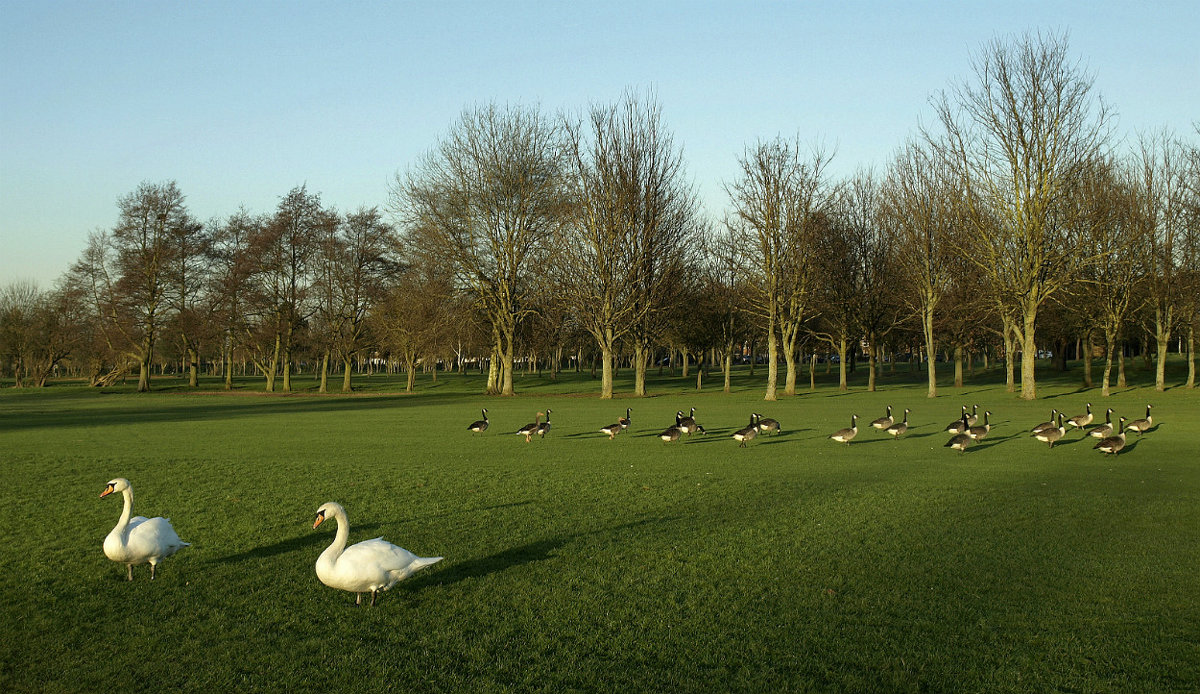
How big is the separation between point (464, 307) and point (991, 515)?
50.3 meters

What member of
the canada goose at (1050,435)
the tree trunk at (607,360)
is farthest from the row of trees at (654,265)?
the canada goose at (1050,435)

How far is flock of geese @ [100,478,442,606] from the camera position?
818cm

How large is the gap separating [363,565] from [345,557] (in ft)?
0.81

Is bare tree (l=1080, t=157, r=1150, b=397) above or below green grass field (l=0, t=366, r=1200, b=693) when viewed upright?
above

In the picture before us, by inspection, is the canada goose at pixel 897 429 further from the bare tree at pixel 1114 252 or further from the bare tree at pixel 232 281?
the bare tree at pixel 232 281

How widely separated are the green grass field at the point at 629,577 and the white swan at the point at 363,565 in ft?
1.12

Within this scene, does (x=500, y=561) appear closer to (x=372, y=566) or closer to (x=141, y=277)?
(x=372, y=566)

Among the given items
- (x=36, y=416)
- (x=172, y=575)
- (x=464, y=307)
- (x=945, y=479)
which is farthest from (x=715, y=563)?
(x=464, y=307)

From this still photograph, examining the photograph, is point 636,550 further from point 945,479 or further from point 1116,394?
point 1116,394

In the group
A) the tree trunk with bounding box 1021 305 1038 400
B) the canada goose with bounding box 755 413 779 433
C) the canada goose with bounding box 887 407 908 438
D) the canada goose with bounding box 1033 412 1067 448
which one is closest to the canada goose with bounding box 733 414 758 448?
the canada goose with bounding box 755 413 779 433

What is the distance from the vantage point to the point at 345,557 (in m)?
8.25

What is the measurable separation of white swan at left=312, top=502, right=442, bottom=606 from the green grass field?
1.12 feet

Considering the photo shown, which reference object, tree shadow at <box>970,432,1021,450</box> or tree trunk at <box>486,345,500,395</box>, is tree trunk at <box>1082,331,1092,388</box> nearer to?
tree shadow at <box>970,432,1021,450</box>

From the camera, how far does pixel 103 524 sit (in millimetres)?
12531
